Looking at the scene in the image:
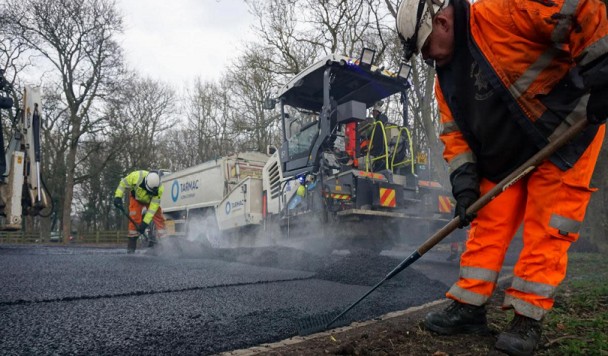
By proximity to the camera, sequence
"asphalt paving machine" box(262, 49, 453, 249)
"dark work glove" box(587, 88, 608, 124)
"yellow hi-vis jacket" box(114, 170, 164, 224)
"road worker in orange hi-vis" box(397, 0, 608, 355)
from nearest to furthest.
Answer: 1. "dark work glove" box(587, 88, 608, 124)
2. "road worker in orange hi-vis" box(397, 0, 608, 355)
3. "asphalt paving machine" box(262, 49, 453, 249)
4. "yellow hi-vis jacket" box(114, 170, 164, 224)

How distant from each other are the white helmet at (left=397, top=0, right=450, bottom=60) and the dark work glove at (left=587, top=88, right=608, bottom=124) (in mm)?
791

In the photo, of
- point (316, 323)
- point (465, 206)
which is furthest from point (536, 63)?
point (316, 323)

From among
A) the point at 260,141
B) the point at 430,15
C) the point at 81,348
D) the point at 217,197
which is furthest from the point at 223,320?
the point at 260,141

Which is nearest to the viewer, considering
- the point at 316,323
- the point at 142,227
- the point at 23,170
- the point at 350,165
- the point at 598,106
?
the point at 598,106

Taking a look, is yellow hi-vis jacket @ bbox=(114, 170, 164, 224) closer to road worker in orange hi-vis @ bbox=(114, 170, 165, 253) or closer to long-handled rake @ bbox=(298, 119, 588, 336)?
road worker in orange hi-vis @ bbox=(114, 170, 165, 253)

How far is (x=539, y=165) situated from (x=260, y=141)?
20658 millimetres

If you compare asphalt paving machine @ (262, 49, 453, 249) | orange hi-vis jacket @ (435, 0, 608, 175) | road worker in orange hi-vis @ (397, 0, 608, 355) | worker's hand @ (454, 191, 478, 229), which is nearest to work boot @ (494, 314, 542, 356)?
road worker in orange hi-vis @ (397, 0, 608, 355)

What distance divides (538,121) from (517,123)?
95 mm

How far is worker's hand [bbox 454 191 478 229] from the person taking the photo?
6.91 ft

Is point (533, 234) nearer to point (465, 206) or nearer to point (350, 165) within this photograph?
point (465, 206)

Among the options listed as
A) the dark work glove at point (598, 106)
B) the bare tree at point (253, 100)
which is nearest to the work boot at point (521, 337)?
the dark work glove at point (598, 106)

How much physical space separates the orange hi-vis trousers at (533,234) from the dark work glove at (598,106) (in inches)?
9.7

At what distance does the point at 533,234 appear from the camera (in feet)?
6.26

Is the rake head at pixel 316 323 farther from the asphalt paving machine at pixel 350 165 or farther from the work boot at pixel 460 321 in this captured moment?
the asphalt paving machine at pixel 350 165
